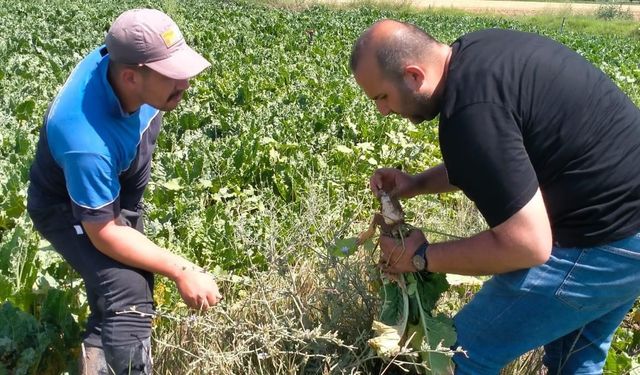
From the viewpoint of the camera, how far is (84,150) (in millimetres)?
2506

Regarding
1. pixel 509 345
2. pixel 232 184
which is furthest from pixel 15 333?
pixel 232 184

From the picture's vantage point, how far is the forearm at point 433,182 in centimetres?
310

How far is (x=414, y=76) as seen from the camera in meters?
2.43

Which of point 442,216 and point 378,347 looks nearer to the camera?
point 378,347

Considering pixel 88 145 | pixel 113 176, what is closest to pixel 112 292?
pixel 113 176

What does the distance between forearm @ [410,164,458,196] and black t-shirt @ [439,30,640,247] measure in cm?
65

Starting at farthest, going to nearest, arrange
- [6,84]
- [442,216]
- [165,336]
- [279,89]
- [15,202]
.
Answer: [279,89] → [6,84] → [442,216] → [15,202] → [165,336]

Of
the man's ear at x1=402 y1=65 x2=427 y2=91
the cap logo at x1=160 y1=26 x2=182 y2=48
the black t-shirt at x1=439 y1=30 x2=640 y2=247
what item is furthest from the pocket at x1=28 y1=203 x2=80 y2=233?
the black t-shirt at x1=439 y1=30 x2=640 y2=247

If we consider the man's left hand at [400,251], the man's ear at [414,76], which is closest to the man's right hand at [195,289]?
the man's left hand at [400,251]

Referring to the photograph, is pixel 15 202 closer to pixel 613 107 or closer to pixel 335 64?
pixel 613 107

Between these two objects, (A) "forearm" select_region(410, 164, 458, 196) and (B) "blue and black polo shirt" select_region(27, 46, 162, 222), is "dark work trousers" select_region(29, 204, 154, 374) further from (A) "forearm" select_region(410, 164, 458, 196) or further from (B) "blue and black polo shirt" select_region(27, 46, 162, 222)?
(A) "forearm" select_region(410, 164, 458, 196)

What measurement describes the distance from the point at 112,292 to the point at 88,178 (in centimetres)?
54

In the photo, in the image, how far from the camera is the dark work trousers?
282 cm

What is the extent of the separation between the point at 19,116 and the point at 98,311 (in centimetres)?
464
